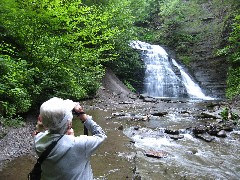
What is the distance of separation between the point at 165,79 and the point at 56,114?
71.3 feet

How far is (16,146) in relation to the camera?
6723 mm

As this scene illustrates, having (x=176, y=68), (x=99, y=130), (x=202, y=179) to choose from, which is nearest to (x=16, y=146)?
(x=202, y=179)

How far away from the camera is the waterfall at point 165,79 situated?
22.8 meters

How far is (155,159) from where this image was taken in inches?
253

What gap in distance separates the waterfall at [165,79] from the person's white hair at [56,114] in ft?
68.3

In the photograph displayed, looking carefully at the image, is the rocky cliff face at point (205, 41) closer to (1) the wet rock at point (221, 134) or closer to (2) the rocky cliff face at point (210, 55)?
(2) the rocky cliff face at point (210, 55)

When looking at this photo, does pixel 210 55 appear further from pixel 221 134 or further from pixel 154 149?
pixel 154 149

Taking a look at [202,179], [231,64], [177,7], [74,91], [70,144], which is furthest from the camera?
[177,7]

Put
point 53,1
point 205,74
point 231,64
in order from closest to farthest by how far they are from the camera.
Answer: point 53,1 < point 231,64 < point 205,74

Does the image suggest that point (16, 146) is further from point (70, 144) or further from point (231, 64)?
point (231, 64)

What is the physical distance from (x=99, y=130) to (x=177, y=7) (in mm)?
30580

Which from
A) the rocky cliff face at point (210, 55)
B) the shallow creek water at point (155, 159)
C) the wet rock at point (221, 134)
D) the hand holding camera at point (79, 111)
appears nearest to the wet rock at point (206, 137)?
the shallow creek water at point (155, 159)

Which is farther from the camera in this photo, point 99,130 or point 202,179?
point 202,179

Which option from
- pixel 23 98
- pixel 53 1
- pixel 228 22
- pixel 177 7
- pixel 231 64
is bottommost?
pixel 23 98
